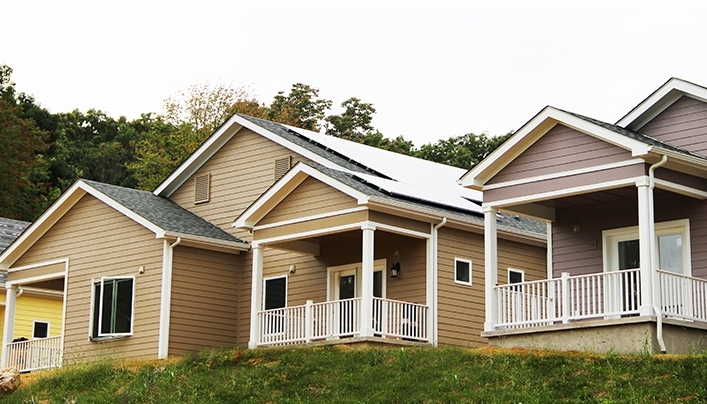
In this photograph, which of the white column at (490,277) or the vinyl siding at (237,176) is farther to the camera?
the vinyl siding at (237,176)

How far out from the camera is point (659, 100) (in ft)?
78.9

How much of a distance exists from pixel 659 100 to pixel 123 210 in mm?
13077

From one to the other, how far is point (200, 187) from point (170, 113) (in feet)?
96.9

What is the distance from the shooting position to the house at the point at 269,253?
26.4 meters

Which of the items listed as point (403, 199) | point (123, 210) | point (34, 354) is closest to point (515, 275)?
point (403, 199)

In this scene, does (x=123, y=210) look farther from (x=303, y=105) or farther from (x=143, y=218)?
(x=303, y=105)

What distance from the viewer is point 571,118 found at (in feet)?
75.2

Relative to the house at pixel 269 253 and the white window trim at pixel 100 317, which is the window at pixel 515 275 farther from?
the white window trim at pixel 100 317

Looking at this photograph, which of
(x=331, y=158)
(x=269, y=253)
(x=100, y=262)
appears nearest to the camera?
(x=331, y=158)

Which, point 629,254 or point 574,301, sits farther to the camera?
point 574,301

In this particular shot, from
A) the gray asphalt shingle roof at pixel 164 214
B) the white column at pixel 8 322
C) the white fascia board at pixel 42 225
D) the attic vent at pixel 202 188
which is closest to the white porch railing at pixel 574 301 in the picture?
the gray asphalt shingle roof at pixel 164 214

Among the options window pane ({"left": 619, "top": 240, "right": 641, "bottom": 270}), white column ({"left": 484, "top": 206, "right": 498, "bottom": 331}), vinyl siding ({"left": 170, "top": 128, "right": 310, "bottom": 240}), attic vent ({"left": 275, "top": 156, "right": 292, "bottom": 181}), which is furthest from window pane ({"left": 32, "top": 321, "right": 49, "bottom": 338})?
window pane ({"left": 619, "top": 240, "right": 641, "bottom": 270})

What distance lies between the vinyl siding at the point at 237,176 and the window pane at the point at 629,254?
8999mm

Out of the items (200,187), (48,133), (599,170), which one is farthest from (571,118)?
(48,133)
